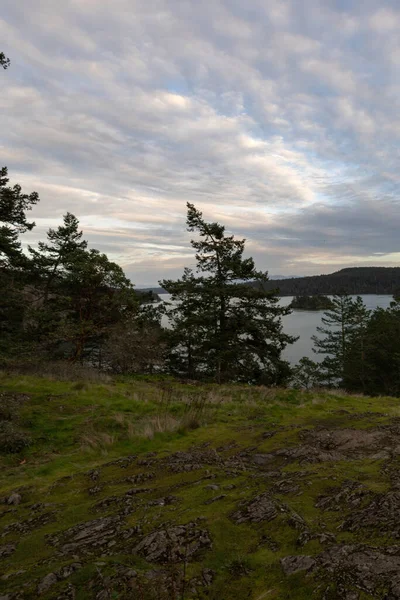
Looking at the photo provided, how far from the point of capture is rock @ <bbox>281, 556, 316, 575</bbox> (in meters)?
2.04

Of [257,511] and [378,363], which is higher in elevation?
[257,511]

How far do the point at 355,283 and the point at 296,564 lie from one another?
15966 centimetres

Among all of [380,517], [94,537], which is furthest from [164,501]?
[380,517]

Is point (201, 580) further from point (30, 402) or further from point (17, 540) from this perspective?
point (30, 402)

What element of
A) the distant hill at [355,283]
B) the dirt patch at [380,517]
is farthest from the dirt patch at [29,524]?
the distant hill at [355,283]

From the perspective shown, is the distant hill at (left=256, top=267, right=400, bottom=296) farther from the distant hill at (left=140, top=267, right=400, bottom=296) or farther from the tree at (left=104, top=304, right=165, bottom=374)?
the tree at (left=104, top=304, right=165, bottom=374)

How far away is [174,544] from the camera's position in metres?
2.51

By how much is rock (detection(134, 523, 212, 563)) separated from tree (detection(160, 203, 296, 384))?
18009 millimetres

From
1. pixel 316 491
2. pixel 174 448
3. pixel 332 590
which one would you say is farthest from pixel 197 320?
pixel 332 590

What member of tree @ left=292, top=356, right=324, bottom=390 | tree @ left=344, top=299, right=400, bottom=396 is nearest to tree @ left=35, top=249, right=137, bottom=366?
tree @ left=292, top=356, right=324, bottom=390

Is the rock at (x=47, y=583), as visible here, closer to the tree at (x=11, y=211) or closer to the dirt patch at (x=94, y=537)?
the dirt patch at (x=94, y=537)

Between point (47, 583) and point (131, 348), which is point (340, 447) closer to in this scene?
point (47, 583)

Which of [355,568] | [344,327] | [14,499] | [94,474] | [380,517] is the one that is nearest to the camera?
[355,568]

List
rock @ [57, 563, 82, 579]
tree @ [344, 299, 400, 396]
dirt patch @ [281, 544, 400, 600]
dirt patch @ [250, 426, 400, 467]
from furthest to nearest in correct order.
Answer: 1. tree @ [344, 299, 400, 396]
2. dirt patch @ [250, 426, 400, 467]
3. rock @ [57, 563, 82, 579]
4. dirt patch @ [281, 544, 400, 600]
